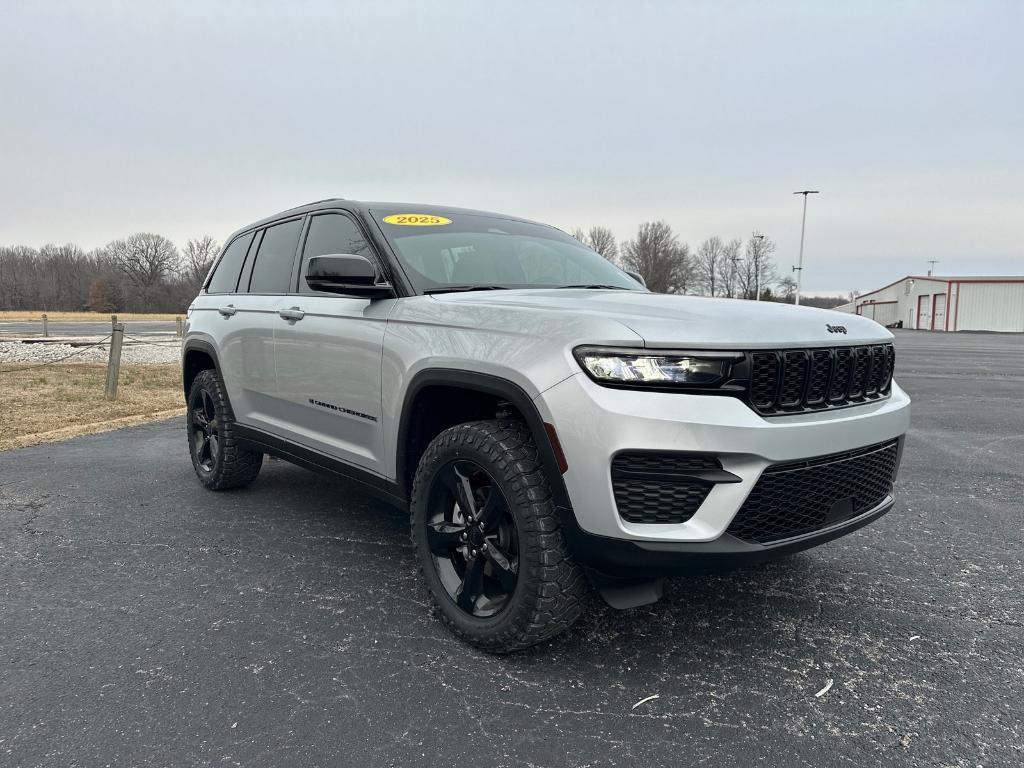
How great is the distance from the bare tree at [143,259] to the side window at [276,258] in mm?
93906

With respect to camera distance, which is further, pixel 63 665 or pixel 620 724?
pixel 63 665

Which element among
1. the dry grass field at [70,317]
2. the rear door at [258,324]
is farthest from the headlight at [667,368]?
the dry grass field at [70,317]

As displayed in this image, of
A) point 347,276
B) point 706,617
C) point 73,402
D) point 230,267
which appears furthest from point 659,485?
point 73,402

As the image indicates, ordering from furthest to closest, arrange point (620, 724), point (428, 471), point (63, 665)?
point (428, 471) → point (63, 665) → point (620, 724)

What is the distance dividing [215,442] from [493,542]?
117 inches

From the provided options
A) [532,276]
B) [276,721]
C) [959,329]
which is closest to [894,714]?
[276,721]

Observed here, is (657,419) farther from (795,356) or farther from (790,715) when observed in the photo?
(790,715)

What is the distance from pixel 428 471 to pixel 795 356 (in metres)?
1.42

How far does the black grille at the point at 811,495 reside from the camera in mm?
2172

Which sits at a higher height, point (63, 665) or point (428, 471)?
point (428, 471)

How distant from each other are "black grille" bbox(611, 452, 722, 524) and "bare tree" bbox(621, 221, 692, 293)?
64.5 m

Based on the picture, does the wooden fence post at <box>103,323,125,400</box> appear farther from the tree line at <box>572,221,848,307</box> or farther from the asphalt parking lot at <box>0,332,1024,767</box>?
the tree line at <box>572,221,848,307</box>

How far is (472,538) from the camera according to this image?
260 centimetres

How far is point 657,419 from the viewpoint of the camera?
206 cm
